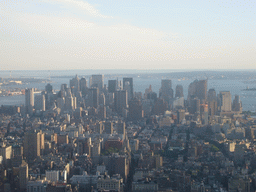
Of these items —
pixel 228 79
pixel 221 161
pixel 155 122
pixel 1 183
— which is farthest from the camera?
pixel 228 79

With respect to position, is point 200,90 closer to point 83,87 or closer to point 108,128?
point 83,87

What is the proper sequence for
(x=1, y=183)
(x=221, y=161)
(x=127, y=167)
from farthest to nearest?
(x=221, y=161) < (x=127, y=167) < (x=1, y=183)

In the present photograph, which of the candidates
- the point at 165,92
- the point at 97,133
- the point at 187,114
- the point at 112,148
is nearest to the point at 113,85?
the point at 165,92

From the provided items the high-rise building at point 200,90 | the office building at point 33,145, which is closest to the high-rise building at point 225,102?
the high-rise building at point 200,90

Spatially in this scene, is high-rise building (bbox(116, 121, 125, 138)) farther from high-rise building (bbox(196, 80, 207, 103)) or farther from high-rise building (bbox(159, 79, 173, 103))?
high-rise building (bbox(159, 79, 173, 103))

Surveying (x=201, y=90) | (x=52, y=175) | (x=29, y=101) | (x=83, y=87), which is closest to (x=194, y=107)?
(x=201, y=90)

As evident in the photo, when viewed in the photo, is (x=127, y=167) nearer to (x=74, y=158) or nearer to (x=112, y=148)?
(x=74, y=158)

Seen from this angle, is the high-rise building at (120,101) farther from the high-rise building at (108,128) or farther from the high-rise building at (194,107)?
the high-rise building at (108,128)
